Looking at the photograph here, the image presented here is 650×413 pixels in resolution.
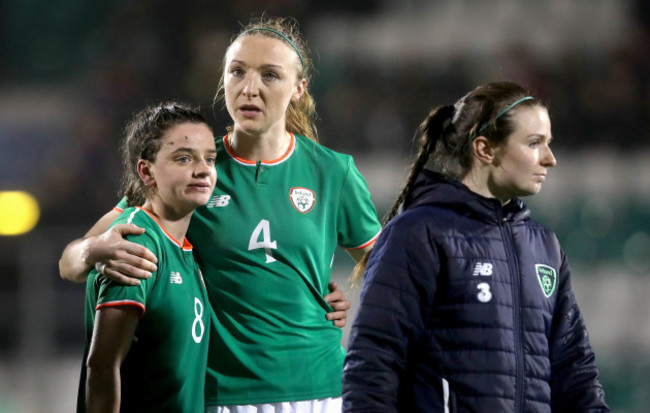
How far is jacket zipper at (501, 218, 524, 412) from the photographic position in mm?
2085

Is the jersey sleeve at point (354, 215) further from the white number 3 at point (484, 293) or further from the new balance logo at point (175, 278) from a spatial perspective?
the white number 3 at point (484, 293)

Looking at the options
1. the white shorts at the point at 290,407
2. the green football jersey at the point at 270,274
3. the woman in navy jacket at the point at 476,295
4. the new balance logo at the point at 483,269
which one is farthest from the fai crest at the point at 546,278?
the white shorts at the point at 290,407

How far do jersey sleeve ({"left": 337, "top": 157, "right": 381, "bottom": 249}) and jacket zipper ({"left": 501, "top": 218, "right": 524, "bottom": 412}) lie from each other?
72 centimetres

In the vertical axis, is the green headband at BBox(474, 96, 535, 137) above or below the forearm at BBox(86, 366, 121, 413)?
above

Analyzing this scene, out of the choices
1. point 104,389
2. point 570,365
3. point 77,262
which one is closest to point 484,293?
point 570,365

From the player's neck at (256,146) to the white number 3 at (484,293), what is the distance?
0.92 m

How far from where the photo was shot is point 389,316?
2053 mm

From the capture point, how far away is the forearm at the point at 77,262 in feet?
7.85

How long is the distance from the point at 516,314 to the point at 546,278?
172mm

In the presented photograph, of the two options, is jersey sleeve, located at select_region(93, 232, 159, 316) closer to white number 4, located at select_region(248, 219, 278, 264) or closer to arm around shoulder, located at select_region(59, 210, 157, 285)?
arm around shoulder, located at select_region(59, 210, 157, 285)

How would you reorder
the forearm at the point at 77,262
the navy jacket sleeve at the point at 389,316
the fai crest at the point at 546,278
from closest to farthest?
the navy jacket sleeve at the point at 389,316
the fai crest at the point at 546,278
the forearm at the point at 77,262

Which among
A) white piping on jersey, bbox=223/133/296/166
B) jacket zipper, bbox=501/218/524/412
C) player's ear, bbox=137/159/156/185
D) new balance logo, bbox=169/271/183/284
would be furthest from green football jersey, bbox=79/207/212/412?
jacket zipper, bbox=501/218/524/412

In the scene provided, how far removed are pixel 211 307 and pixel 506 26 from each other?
6361 mm

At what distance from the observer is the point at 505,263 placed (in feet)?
7.12
